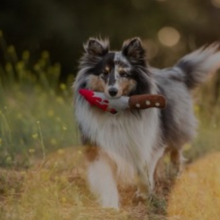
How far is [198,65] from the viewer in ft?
26.8

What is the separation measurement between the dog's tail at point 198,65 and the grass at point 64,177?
0.41 metres

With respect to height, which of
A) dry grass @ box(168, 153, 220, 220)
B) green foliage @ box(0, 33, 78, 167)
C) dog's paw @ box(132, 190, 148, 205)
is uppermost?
green foliage @ box(0, 33, 78, 167)

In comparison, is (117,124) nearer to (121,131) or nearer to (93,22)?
(121,131)

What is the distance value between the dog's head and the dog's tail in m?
1.58

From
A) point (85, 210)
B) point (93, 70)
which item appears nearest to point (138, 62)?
point (93, 70)

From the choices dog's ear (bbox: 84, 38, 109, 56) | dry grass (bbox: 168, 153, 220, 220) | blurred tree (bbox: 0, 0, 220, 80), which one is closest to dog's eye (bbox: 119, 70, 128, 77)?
dog's ear (bbox: 84, 38, 109, 56)

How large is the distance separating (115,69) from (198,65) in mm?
2040

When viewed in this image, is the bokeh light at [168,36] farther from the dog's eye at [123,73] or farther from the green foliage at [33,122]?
the dog's eye at [123,73]

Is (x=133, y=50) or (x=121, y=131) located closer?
(x=133, y=50)

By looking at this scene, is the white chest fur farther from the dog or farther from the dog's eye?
the dog's eye

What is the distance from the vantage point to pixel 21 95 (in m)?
9.92

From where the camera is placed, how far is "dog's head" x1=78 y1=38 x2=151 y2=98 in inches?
248

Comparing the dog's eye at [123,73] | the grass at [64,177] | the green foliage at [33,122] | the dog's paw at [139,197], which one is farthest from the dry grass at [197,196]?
the green foliage at [33,122]

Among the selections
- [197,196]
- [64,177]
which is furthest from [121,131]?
[64,177]
